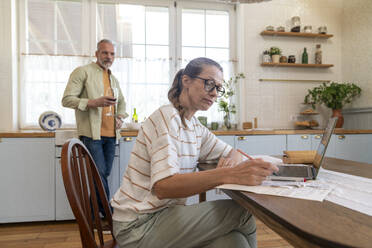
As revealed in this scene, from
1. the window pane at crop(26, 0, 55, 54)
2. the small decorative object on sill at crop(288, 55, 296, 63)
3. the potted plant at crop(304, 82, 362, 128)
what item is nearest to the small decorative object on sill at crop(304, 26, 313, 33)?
the small decorative object on sill at crop(288, 55, 296, 63)

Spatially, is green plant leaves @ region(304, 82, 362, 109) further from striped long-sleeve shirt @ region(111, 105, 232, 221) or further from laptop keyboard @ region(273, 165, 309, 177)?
striped long-sleeve shirt @ region(111, 105, 232, 221)

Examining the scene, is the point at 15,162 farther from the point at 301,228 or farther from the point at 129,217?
the point at 301,228

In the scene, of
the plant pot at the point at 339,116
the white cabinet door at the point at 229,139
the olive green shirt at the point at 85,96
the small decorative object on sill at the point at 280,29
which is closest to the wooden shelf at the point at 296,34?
the small decorative object on sill at the point at 280,29

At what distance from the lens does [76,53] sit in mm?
3311

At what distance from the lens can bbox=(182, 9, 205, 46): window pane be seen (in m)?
3.59

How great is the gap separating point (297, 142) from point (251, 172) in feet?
8.15

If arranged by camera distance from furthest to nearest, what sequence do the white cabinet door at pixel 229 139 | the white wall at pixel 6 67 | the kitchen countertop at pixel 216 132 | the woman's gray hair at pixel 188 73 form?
the white wall at pixel 6 67
the white cabinet door at pixel 229 139
the kitchen countertop at pixel 216 132
the woman's gray hair at pixel 188 73

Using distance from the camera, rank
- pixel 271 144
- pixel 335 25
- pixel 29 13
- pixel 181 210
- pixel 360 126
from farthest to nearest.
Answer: pixel 335 25
pixel 360 126
pixel 29 13
pixel 271 144
pixel 181 210

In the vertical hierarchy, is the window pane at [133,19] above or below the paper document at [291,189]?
above

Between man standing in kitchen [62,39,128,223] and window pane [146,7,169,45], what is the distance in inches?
42.2

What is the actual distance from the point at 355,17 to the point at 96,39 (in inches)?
138

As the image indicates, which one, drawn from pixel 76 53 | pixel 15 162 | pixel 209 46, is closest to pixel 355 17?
pixel 209 46

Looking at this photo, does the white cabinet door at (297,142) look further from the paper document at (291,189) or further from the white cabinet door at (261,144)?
the paper document at (291,189)

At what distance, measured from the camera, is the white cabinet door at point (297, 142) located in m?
3.07
